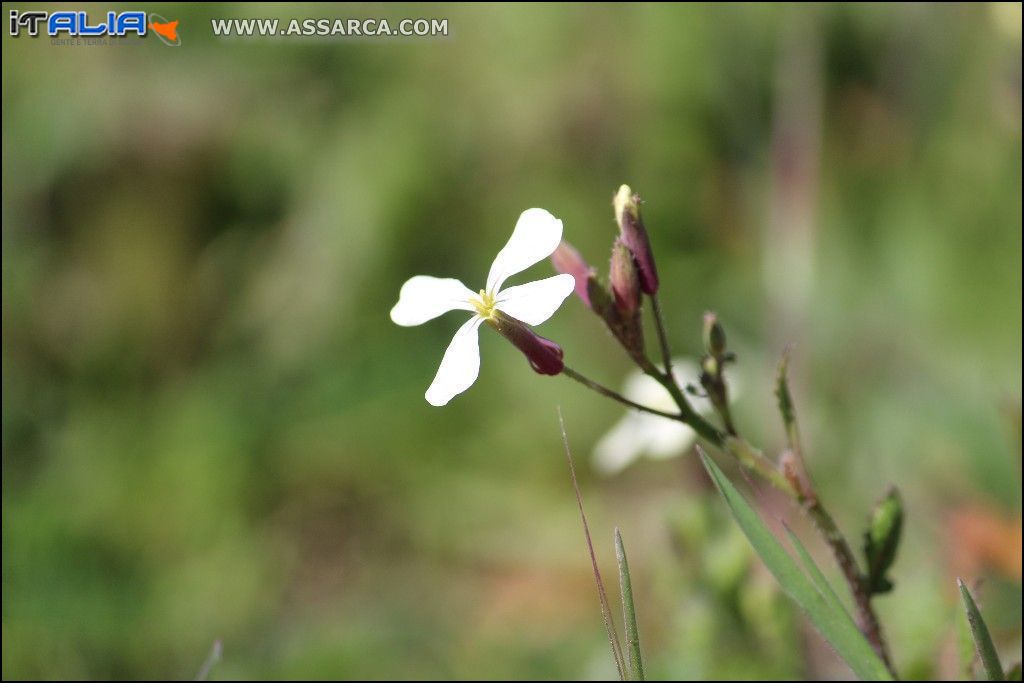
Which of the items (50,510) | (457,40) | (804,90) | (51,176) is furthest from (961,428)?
(51,176)

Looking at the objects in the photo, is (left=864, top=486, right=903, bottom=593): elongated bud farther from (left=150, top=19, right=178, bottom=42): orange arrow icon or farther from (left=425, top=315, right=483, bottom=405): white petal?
(left=150, top=19, right=178, bottom=42): orange arrow icon

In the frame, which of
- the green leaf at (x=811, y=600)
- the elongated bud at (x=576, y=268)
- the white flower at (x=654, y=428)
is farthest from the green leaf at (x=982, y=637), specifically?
the white flower at (x=654, y=428)

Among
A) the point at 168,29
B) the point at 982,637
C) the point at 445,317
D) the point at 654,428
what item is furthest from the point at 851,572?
the point at 168,29

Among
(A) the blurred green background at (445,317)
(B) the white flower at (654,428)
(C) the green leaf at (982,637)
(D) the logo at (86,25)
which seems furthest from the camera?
(D) the logo at (86,25)

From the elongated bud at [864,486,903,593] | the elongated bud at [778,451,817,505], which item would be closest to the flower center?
the elongated bud at [778,451,817,505]

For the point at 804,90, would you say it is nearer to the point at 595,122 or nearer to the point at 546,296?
the point at 595,122

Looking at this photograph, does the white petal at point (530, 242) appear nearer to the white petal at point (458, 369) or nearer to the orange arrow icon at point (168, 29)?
the white petal at point (458, 369)

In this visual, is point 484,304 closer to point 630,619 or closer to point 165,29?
point 630,619
